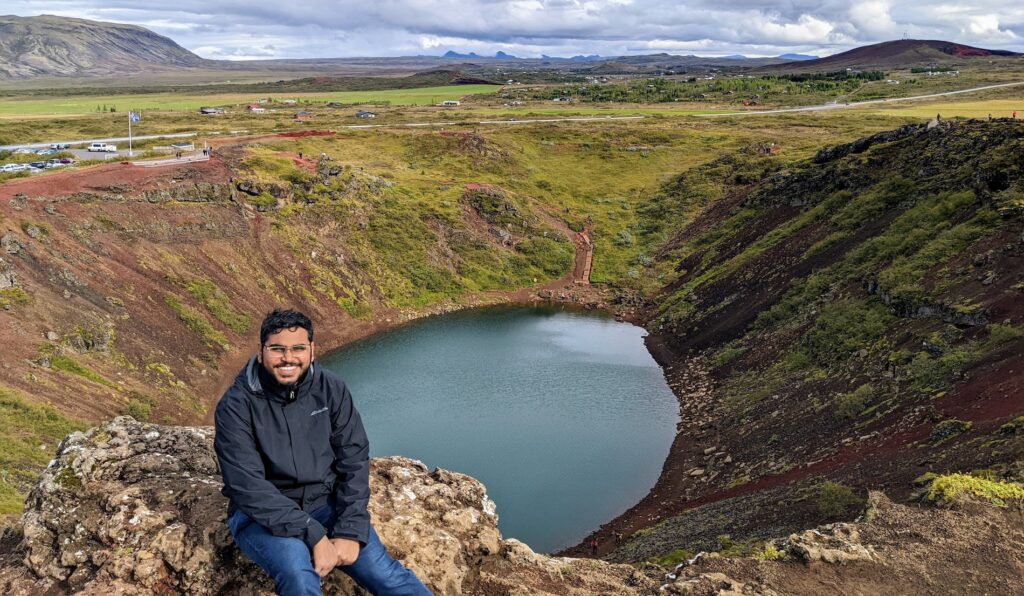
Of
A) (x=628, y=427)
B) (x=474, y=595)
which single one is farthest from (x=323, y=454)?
(x=628, y=427)

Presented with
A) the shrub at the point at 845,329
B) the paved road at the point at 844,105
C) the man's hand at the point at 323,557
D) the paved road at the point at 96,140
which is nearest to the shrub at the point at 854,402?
the shrub at the point at 845,329

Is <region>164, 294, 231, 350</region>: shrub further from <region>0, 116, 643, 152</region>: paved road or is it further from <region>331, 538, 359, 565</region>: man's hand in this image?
<region>331, 538, 359, 565</region>: man's hand

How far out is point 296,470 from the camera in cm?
796

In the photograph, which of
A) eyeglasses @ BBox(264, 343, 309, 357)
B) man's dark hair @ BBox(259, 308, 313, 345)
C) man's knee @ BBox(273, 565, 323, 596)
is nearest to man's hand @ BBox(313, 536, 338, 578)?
man's knee @ BBox(273, 565, 323, 596)

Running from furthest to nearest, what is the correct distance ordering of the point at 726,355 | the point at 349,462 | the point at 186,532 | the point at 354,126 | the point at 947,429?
the point at 354,126 → the point at 726,355 → the point at 947,429 → the point at 186,532 → the point at 349,462

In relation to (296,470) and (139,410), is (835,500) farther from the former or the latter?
(139,410)

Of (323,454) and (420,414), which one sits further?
(420,414)

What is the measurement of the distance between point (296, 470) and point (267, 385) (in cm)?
112

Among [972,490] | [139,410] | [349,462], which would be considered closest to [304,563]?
[349,462]

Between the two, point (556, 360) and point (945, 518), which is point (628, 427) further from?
point (945, 518)

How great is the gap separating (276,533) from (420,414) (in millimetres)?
33581

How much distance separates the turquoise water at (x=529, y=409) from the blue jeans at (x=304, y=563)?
21216 millimetres

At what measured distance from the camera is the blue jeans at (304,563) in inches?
293

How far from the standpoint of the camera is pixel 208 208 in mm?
56969
